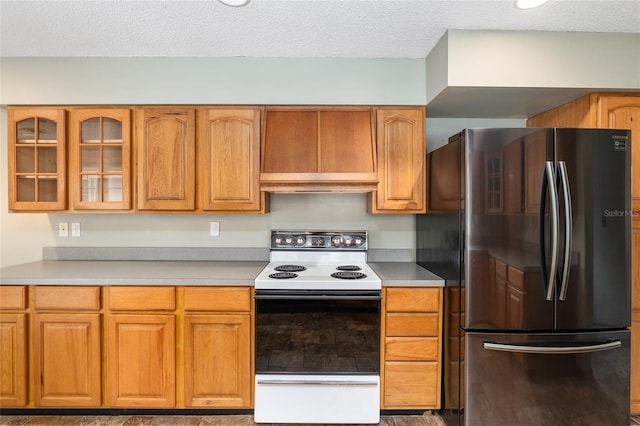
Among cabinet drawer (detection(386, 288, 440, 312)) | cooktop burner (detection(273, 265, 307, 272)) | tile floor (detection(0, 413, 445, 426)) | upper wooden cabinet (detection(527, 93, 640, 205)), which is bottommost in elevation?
tile floor (detection(0, 413, 445, 426))

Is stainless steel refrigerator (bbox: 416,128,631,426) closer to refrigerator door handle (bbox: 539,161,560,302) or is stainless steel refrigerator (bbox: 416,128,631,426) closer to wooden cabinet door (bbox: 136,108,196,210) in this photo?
refrigerator door handle (bbox: 539,161,560,302)

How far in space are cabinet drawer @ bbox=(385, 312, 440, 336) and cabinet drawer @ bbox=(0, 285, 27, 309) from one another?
2218mm

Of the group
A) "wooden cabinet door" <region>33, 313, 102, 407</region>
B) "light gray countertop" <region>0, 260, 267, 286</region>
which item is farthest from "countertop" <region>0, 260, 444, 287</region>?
"wooden cabinet door" <region>33, 313, 102, 407</region>

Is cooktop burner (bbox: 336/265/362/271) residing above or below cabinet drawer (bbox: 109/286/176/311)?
above

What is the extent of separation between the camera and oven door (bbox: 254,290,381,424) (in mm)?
2146

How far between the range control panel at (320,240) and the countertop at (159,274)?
21 centimetres

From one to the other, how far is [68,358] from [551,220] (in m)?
2.86

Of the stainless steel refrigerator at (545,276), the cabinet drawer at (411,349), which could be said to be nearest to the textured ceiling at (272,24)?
the stainless steel refrigerator at (545,276)

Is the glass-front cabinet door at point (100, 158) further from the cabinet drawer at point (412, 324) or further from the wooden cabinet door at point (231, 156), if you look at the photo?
the cabinet drawer at point (412, 324)

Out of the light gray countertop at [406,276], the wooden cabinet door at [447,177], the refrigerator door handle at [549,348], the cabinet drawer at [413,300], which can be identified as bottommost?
the refrigerator door handle at [549,348]

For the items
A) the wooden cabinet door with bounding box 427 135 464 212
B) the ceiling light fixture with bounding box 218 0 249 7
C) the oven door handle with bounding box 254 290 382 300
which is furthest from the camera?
the oven door handle with bounding box 254 290 382 300

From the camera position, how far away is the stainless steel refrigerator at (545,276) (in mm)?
1872

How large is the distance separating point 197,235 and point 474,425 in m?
2.23

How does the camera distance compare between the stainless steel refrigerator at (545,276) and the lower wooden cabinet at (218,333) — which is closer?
the stainless steel refrigerator at (545,276)
